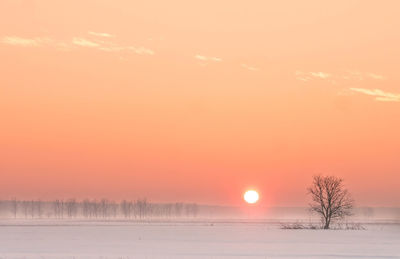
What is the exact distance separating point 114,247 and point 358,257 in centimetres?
2063

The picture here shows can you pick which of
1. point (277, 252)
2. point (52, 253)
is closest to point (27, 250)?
point (52, 253)

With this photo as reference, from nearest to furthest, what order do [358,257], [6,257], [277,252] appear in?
Answer: [6,257], [358,257], [277,252]

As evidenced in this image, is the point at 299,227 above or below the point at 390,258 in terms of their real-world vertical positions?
above

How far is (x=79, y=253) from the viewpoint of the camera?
164ft

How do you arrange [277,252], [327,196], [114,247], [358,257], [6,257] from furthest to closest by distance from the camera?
[327,196], [114,247], [277,252], [358,257], [6,257]

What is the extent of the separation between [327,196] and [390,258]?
6180cm

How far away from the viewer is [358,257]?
4831 centimetres

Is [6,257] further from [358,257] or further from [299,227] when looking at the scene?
[299,227]

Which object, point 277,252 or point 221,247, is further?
point 221,247

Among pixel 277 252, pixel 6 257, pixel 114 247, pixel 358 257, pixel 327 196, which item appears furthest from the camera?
pixel 327 196

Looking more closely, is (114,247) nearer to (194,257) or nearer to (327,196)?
(194,257)

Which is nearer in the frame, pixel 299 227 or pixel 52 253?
pixel 52 253

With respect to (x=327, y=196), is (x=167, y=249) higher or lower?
lower

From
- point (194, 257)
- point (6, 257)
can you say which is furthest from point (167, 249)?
point (6, 257)
